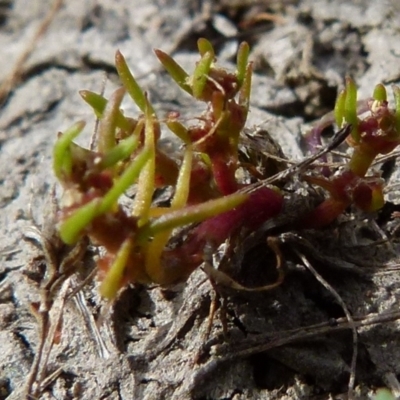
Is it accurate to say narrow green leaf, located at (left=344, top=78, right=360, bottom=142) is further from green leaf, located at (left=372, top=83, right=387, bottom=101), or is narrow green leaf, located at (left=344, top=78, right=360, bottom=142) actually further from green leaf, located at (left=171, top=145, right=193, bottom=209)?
green leaf, located at (left=171, top=145, right=193, bottom=209)

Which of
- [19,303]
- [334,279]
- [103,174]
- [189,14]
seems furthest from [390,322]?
[189,14]

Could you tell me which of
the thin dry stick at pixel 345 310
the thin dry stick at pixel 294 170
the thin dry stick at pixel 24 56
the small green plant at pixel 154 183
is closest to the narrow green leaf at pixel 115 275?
the small green plant at pixel 154 183

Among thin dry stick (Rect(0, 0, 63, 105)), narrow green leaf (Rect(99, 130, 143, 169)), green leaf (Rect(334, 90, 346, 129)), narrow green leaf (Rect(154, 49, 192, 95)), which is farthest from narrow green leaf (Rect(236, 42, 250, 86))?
thin dry stick (Rect(0, 0, 63, 105))

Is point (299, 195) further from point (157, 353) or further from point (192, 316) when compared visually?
point (157, 353)

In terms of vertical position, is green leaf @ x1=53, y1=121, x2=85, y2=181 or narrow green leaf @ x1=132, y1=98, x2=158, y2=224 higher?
green leaf @ x1=53, y1=121, x2=85, y2=181

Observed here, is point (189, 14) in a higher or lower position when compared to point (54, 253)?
higher

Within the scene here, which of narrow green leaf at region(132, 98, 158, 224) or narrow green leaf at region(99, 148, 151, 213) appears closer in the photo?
narrow green leaf at region(99, 148, 151, 213)
